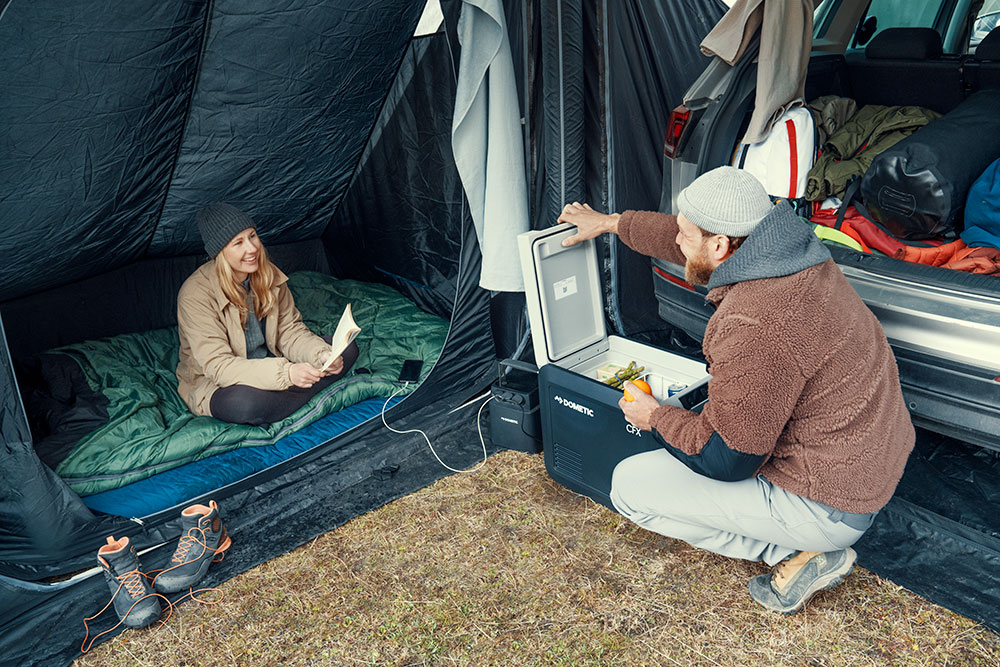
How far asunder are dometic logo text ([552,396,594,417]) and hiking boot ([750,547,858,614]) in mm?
731

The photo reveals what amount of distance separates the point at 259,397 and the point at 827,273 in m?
2.20

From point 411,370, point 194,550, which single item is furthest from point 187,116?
point 194,550

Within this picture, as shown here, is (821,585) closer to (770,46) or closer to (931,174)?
(931,174)

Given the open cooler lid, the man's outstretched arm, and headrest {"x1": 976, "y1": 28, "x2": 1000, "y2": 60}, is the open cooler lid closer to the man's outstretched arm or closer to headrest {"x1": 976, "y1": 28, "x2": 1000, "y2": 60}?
the man's outstretched arm

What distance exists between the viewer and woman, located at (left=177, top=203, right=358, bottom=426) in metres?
2.99

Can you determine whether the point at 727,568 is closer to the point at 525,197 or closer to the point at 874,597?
the point at 874,597

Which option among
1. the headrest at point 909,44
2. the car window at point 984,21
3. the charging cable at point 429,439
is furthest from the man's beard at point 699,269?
the car window at point 984,21

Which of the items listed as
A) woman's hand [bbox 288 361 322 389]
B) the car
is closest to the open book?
woman's hand [bbox 288 361 322 389]

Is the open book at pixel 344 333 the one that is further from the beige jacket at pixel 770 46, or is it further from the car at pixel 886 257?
the beige jacket at pixel 770 46

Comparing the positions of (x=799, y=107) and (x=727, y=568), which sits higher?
(x=799, y=107)

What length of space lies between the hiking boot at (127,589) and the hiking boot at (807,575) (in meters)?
1.78

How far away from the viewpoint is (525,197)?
3012 mm

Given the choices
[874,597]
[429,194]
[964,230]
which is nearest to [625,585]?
[874,597]

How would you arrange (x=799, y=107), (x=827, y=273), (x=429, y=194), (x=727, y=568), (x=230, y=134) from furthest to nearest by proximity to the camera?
(x=429, y=194) < (x=230, y=134) < (x=799, y=107) < (x=727, y=568) < (x=827, y=273)
